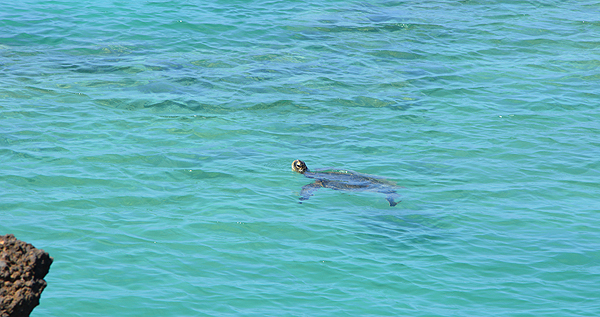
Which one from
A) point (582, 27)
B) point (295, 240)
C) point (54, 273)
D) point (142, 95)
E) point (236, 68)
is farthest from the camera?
point (582, 27)

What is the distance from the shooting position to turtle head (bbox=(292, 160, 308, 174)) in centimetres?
1026

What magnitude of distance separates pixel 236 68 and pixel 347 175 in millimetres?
6607

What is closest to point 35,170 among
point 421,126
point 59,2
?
point 421,126

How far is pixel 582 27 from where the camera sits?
19828mm

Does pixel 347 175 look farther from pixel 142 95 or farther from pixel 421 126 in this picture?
pixel 142 95

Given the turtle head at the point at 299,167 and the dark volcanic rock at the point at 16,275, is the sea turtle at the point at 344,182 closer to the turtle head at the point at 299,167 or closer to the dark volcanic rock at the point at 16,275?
the turtle head at the point at 299,167

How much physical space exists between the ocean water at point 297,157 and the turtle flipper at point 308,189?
199 mm

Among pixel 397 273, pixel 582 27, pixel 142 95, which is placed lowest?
pixel 397 273

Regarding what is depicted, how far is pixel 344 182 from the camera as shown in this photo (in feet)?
33.0

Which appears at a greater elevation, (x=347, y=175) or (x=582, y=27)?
(x=582, y=27)

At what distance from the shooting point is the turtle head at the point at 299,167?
10262 millimetres

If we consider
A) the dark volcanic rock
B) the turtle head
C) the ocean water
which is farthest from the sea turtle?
the dark volcanic rock

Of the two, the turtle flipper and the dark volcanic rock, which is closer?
the dark volcanic rock

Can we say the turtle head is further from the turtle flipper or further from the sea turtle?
the turtle flipper
